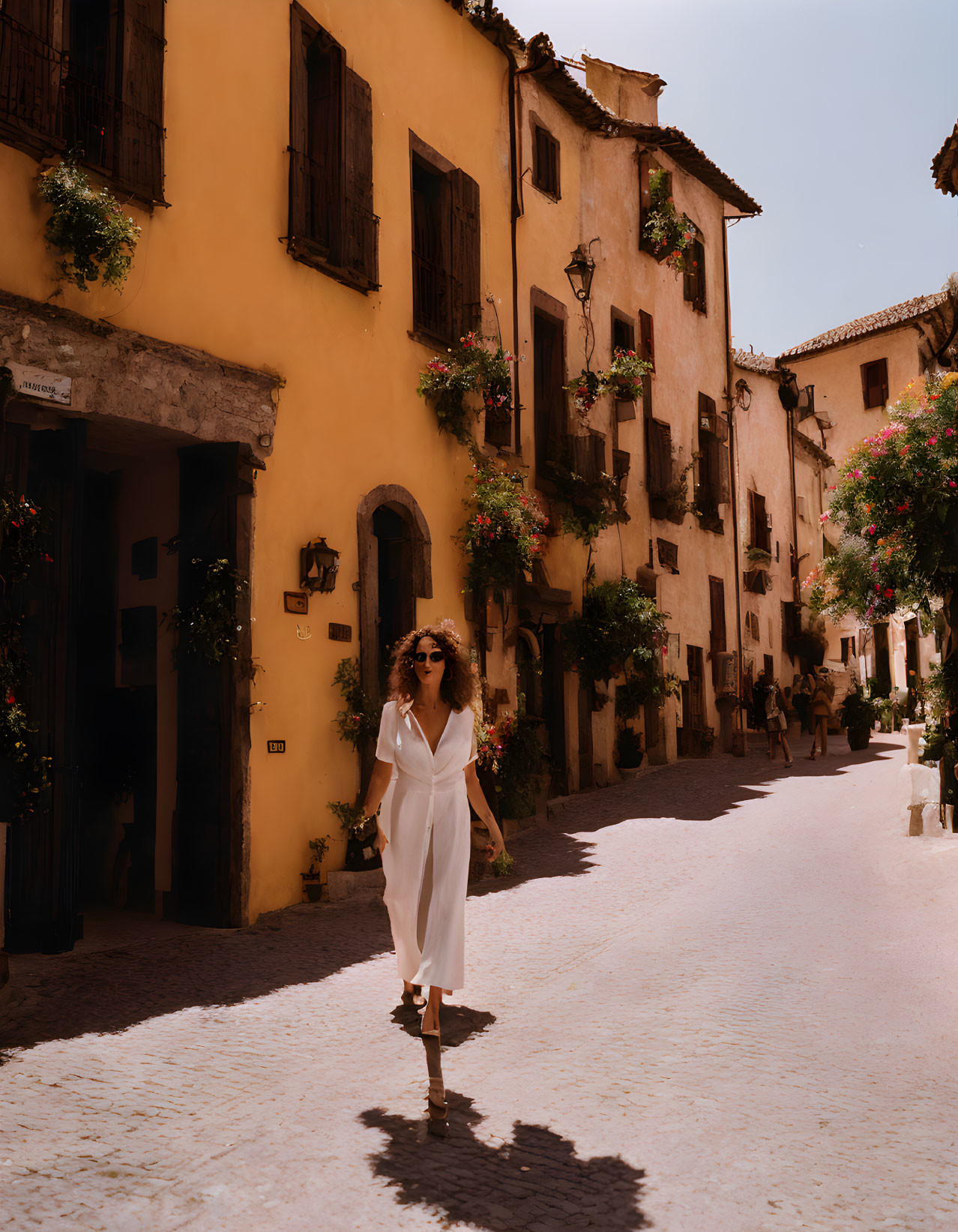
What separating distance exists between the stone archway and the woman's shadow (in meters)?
6.13

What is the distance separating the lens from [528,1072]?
4.82 metres

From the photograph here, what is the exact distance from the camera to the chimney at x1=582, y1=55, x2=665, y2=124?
19312 millimetres

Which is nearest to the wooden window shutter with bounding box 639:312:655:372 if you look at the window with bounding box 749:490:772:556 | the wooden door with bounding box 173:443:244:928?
the window with bounding box 749:490:772:556

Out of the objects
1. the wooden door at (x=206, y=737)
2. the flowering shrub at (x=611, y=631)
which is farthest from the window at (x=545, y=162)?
the wooden door at (x=206, y=737)

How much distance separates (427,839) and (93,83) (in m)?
6.15

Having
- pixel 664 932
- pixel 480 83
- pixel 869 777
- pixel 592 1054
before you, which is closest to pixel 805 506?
pixel 869 777

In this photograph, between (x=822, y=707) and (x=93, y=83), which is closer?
(x=93, y=83)

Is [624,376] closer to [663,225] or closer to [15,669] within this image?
[663,225]

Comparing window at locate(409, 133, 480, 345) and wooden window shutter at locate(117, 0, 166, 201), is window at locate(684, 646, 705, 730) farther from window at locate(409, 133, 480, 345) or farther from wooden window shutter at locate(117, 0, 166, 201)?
wooden window shutter at locate(117, 0, 166, 201)

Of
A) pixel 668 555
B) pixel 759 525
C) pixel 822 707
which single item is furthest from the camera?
pixel 759 525

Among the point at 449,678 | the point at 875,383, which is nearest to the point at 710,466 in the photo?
the point at 875,383

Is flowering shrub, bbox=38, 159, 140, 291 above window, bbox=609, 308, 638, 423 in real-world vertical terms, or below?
below

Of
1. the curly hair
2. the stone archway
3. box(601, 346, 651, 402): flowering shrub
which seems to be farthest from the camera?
box(601, 346, 651, 402): flowering shrub

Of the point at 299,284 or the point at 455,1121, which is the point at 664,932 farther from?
the point at 299,284
